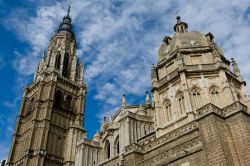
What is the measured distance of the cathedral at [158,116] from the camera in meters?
16.2

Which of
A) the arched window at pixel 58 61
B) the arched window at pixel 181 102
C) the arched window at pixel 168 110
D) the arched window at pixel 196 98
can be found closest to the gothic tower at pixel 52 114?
the arched window at pixel 58 61

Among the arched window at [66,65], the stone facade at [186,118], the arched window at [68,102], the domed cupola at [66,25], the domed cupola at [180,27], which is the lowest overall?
the stone facade at [186,118]

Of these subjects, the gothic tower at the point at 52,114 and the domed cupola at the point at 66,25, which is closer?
the gothic tower at the point at 52,114

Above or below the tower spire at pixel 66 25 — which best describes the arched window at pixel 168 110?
below

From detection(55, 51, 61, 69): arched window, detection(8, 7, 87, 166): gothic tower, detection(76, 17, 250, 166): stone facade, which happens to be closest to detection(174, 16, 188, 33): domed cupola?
detection(76, 17, 250, 166): stone facade

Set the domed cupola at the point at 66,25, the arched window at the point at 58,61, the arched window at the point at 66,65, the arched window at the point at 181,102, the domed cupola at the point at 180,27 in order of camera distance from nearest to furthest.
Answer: the arched window at the point at 181,102 < the domed cupola at the point at 180,27 < the arched window at the point at 58,61 < the arched window at the point at 66,65 < the domed cupola at the point at 66,25

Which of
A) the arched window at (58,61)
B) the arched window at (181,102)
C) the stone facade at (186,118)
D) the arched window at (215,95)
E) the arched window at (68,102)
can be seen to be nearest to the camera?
the stone facade at (186,118)

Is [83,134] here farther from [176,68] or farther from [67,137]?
[176,68]

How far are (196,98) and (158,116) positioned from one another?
3803 millimetres

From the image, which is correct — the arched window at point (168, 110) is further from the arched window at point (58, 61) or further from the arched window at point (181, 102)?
the arched window at point (58, 61)

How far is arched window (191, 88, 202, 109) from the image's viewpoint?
79.1ft

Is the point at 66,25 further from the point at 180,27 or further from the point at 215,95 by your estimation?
the point at 215,95

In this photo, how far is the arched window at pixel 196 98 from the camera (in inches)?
950

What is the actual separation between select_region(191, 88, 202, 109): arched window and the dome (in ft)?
18.1
